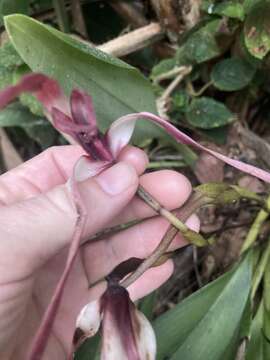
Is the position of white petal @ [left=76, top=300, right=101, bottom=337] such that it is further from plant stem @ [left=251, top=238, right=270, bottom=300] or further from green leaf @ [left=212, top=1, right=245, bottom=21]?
green leaf @ [left=212, top=1, right=245, bottom=21]

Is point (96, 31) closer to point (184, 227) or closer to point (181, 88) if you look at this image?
point (181, 88)

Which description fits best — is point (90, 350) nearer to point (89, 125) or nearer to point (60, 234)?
Result: point (60, 234)

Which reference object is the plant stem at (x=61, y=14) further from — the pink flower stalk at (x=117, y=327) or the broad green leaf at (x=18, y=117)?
the pink flower stalk at (x=117, y=327)

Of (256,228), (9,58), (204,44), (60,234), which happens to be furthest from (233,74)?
(60,234)

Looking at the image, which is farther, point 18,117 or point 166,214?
point 18,117

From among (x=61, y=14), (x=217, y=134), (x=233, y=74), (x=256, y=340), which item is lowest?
(x=256, y=340)

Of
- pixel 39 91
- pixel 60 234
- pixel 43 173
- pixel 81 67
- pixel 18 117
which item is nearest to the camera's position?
pixel 39 91

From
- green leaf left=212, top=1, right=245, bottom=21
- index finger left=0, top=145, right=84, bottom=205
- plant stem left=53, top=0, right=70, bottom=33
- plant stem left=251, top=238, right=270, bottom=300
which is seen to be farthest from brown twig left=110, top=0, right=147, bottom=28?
plant stem left=251, top=238, right=270, bottom=300

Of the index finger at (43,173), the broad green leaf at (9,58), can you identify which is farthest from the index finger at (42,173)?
the broad green leaf at (9,58)
